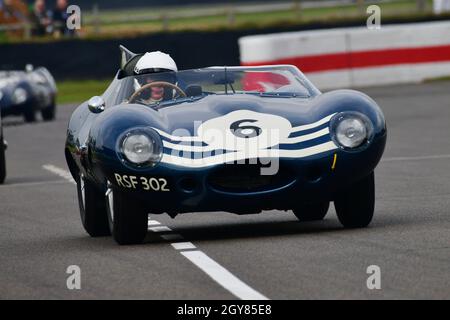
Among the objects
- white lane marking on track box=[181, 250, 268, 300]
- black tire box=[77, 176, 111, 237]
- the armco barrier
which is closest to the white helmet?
black tire box=[77, 176, 111, 237]

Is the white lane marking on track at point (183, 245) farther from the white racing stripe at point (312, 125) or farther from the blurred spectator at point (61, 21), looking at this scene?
the blurred spectator at point (61, 21)

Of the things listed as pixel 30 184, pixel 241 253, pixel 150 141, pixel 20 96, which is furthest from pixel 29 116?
pixel 241 253

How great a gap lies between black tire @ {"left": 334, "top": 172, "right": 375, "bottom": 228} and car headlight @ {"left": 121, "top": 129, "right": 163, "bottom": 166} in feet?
4.10

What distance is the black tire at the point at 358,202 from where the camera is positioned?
9.45 metres

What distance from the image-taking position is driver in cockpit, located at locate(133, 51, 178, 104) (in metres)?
10.2

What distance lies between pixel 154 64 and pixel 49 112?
1663 centimetres

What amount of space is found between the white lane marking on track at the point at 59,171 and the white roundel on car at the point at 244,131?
640 centimetres

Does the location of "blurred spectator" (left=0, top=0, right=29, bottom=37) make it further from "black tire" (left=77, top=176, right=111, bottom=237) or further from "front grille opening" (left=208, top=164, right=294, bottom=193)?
"front grille opening" (left=208, top=164, right=294, bottom=193)

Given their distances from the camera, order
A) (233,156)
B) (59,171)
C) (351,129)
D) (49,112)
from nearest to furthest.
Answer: (233,156)
(351,129)
(59,171)
(49,112)

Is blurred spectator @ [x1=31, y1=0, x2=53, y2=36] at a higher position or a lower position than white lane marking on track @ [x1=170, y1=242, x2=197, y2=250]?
lower

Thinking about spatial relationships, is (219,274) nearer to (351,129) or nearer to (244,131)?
(244,131)

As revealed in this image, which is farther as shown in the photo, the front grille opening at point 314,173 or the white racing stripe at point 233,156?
the front grille opening at point 314,173

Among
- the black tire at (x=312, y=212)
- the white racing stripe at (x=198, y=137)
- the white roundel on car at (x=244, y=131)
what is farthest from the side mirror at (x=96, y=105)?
the black tire at (x=312, y=212)

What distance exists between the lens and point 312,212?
10.4m
